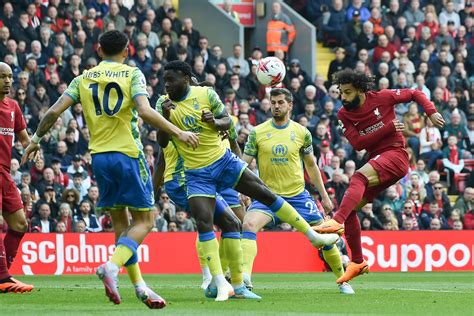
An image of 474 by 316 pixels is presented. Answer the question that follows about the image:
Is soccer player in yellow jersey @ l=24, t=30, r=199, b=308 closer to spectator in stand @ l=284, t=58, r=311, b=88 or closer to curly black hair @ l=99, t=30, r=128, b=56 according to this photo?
curly black hair @ l=99, t=30, r=128, b=56

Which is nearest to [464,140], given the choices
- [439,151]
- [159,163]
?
[439,151]

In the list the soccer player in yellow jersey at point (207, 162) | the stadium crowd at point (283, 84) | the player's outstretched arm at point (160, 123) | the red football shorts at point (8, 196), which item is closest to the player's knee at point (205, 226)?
the soccer player in yellow jersey at point (207, 162)

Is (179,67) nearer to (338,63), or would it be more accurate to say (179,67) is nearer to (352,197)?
(352,197)

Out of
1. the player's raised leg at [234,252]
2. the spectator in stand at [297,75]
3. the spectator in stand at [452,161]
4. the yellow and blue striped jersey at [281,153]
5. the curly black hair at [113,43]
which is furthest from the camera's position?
the spectator in stand at [297,75]

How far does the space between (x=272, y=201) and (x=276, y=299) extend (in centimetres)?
116

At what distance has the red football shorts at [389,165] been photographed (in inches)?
603

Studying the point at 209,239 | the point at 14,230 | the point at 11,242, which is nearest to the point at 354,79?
the point at 209,239

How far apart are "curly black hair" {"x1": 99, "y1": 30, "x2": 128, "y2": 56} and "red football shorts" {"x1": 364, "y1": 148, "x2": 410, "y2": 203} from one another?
3981 mm

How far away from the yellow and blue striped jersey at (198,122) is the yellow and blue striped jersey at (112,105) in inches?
50.8

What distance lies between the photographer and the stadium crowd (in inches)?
969

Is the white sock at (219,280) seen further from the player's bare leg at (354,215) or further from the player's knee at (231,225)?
the player's bare leg at (354,215)

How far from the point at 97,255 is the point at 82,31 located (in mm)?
5725

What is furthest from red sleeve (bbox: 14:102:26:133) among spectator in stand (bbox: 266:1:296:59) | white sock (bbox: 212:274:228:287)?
spectator in stand (bbox: 266:1:296:59)

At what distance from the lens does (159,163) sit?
16.0 metres
